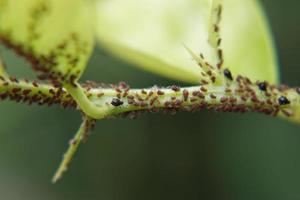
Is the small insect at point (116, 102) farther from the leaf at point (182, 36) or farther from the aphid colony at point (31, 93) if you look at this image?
the leaf at point (182, 36)

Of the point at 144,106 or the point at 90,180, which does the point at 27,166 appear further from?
the point at 144,106

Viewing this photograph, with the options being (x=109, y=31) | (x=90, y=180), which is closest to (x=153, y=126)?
(x=90, y=180)

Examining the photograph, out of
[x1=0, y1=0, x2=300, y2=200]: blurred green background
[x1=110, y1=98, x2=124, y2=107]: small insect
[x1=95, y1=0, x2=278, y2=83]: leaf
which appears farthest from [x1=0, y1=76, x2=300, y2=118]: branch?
[x1=0, y1=0, x2=300, y2=200]: blurred green background

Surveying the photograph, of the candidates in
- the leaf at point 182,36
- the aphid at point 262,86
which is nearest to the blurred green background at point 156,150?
the leaf at point 182,36

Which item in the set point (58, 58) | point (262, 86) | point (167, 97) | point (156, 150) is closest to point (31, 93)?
point (58, 58)

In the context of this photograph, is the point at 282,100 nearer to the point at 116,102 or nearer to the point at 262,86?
the point at 262,86
